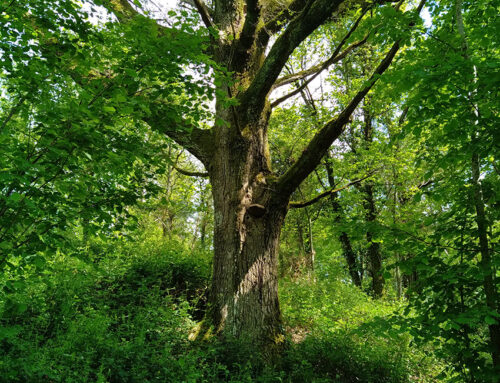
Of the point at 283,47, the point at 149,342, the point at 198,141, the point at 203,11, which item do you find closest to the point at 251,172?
the point at 198,141

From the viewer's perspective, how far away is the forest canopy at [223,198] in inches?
106

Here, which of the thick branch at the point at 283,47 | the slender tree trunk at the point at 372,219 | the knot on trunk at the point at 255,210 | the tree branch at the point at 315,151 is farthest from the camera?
the slender tree trunk at the point at 372,219

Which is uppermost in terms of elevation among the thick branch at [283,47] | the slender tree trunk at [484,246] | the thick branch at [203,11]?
the thick branch at [203,11]

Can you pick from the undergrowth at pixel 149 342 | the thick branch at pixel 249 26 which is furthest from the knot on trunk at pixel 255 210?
the thick branch at pixel 249 26

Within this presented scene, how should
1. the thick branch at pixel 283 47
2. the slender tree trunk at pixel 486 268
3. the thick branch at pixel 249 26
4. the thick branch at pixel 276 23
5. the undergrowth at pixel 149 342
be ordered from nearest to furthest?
the slender tree trunk at pixel 486 268 < the undergrowth at pixel 149 342 < the thick branch at pixel 283 47 < the thick branch at pixel 249 26 < the thick branch at pixel 276 23

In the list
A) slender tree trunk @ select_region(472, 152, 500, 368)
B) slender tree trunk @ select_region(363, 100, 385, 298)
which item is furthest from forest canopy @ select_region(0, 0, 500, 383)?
slender tree trunk @ select_region(363, 100, 385, 298)

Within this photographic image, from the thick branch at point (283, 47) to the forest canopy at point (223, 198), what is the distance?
31mm

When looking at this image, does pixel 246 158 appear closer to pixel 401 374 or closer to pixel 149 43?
pixel 149 43

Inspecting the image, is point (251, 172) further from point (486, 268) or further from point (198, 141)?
point (486, 268)

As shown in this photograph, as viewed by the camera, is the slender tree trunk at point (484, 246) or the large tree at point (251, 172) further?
the large tree at point (251, 172)

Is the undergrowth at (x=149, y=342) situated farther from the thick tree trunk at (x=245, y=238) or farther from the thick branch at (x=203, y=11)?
the thick branch at (x=203, y=11)

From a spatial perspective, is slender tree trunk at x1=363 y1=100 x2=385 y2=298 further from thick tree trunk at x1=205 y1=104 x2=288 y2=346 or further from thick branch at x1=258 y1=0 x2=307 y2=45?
thick tree trunk at x1=205 y1=104 x2=288 y2=346

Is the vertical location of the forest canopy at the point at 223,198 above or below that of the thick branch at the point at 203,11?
below

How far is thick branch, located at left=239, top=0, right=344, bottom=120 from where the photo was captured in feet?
14.9
